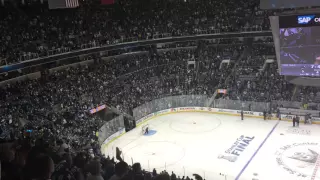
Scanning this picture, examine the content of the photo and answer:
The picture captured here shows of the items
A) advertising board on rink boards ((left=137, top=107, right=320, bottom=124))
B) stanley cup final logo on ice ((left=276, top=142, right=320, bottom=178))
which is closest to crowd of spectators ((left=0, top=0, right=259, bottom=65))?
advertising board on rink boards ((left=137, top=107, right=320, bottom=124))

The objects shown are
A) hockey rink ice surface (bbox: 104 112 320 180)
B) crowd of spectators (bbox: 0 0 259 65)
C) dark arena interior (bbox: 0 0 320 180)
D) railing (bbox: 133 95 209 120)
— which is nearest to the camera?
hockey rink ice surface (bbox: 104 112 320 180)

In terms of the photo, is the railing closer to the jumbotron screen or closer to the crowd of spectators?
the crowd of spectators

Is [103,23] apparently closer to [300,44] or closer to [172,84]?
[172,84]

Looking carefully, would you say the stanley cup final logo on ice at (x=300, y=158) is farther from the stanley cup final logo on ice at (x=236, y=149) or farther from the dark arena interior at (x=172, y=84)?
the stanley cup final logo on ice at (x=236, y=149)

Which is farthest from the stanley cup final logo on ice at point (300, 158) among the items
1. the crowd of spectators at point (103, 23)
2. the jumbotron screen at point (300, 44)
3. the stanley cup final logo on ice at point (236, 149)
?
the crowd of spectators at point (103, 23)

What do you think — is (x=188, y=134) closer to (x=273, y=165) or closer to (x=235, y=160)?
(x=235, y=160)

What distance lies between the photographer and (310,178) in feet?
50.2

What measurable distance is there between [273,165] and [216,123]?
7.95m

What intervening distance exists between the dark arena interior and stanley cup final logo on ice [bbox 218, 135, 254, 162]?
0.20ft

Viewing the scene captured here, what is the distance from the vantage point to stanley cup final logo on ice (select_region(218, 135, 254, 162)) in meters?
18.3

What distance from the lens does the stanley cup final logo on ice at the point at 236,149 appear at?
1835 centimetres

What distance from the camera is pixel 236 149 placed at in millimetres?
19453

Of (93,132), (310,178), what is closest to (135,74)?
(93,132)


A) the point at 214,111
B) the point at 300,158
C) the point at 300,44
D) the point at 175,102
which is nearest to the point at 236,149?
the point at 300,158
